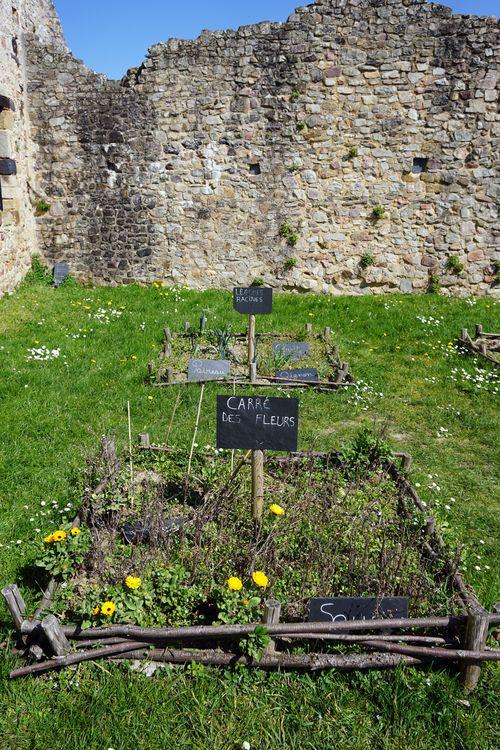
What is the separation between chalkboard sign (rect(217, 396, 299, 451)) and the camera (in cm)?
344

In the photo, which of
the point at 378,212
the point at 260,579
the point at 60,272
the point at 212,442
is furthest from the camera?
the point at 60,272

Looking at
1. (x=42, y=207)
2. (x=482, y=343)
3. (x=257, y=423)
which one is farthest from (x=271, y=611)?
(x=42, y=207)

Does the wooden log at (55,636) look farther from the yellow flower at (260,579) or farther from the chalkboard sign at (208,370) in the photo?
the chalkboard sign at (208,370)

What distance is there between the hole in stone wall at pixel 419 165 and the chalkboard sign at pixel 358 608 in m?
9.13

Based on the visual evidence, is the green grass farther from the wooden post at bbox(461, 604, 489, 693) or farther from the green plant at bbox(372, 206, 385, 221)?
the green plant at bbox(372, 206, 385, 221)

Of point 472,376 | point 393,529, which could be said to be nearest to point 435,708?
point 393,529

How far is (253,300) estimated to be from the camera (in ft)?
23.0

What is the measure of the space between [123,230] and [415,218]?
569cm

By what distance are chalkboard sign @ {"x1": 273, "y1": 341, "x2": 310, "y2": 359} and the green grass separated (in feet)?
2.26

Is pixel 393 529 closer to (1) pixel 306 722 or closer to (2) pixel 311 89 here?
(1) pixel 306 722

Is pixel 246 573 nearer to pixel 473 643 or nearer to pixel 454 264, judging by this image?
pixel 473 643

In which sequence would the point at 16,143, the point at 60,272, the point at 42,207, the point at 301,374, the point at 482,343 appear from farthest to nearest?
1. the point at 60,272
2. the point at 42,207
3. the point at 16,143
4. the point at 482,343
5. the point at 301,374

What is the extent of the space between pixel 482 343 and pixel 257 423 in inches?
221

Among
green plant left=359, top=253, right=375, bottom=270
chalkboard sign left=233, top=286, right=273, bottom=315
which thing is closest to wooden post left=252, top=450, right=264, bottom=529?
chalkboard sign left=233, top=286, right=273, bottom=315
